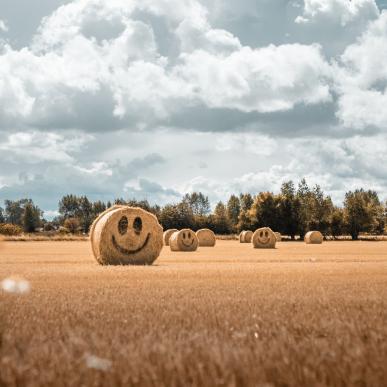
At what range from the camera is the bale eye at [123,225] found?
1986cm

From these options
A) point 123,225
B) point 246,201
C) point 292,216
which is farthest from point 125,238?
point 246,201

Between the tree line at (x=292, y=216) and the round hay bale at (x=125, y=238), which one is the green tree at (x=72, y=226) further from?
the round hay bale at (x=125, y=238)

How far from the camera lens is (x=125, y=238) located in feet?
64.6

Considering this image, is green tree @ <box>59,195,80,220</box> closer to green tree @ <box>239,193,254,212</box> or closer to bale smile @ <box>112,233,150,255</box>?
green tree @ <box>239,193,254,212</box>

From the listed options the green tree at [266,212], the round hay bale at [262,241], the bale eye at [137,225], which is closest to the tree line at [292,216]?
the green tree at [266,212]

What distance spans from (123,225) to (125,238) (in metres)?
0.95

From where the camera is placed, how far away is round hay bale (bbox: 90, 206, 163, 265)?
19422 millimetres

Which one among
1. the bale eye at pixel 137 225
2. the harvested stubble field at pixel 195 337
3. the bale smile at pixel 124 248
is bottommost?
the harvested stubble field at pixel 195 337

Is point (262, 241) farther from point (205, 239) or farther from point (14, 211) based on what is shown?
point (14, 211)

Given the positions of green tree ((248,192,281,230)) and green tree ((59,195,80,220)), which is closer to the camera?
green tree ((248,192,281,230))

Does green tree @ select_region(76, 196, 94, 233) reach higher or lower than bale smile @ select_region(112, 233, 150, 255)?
higher

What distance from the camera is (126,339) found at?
4879 mm

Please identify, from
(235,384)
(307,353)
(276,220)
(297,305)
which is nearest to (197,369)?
(235,384)

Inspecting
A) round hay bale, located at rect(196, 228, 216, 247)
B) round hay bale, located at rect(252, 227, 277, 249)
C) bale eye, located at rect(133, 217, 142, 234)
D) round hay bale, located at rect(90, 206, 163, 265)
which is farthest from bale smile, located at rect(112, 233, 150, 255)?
round hay bale, located at rect(196, 228, 216, 247)
